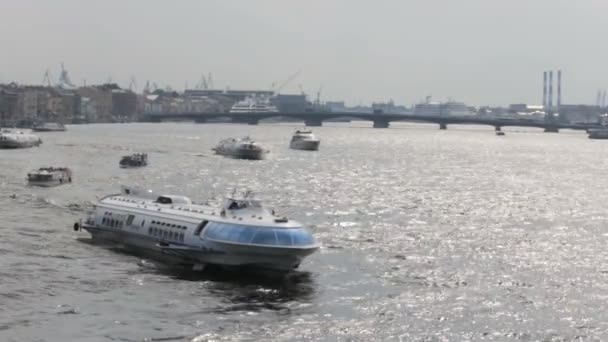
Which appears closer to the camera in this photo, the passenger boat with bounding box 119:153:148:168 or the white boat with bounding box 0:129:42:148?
the passenger boat with bounding box 119:153:148:168

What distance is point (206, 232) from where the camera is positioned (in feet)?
117

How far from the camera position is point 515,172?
355 ft

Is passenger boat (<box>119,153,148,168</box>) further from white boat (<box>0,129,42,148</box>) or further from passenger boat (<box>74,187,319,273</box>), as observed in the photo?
passenger boat (<box>74,187,319,273</box>)

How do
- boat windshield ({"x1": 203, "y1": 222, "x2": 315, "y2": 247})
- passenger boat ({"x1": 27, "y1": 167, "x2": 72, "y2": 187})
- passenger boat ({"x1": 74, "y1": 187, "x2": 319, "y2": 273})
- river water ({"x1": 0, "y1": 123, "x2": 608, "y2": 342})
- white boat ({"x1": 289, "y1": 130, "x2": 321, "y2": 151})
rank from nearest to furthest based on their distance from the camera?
river water ({"x1": 0, "y1": 123, "x2": 608, "y2": 342})
boat windshield ({"x1": 203, "y1": 222, "x2": 315, "y2": 247})
passenger boat ({"x1": 74, "y1": 187, "x2": 319, "y2": 273})
passenger boat ({"x1": 27, "y1": 167, "x2": 72, "y2": 187})
white boat ({"x1": 289, "y1": 130, "x2": 321, "y2": 151})

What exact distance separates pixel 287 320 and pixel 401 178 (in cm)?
6372

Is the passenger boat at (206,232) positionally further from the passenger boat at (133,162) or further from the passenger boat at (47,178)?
the passenger boat at (133,162)

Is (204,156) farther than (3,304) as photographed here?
Yes

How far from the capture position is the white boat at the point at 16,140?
4783 inches

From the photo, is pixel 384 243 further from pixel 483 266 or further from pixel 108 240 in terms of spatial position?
pixel 108 240

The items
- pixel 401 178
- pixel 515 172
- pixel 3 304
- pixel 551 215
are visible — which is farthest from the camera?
pixel 515 172

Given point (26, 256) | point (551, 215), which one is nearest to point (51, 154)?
point (551, 215)

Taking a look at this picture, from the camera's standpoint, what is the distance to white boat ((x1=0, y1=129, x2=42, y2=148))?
121500 millimetres

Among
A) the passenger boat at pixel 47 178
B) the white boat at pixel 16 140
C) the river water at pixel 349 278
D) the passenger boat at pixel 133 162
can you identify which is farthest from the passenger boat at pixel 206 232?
the white boat at pixel 16 140

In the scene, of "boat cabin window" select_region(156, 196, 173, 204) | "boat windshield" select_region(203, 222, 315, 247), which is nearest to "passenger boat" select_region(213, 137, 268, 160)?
"boat cabin window" select_region(156, 196, 173, 204)
